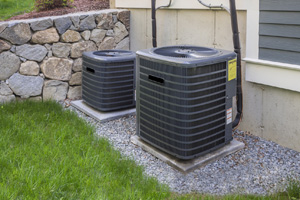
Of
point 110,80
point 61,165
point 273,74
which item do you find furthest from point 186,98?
point 110,80

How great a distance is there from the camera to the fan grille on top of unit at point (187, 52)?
3.05 m

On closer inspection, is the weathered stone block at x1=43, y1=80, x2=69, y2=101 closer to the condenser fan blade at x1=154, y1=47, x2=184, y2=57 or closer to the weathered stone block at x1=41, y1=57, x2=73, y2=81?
the weathered stone block at x1=41, y1=57, x2=73, y2=81

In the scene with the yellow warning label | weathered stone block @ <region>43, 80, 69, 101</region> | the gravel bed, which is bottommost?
the gravel bed

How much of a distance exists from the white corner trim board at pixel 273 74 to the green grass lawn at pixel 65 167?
906mm

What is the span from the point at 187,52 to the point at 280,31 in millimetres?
817

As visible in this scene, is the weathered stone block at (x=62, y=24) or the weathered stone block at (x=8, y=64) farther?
the weathered stone block at (x=62, y=24)

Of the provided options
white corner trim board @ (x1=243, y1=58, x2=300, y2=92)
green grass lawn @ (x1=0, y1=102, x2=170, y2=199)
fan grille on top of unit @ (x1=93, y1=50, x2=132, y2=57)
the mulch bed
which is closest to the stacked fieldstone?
fan grille on top of unit @ (x1=93, y1=50, x2=132, y2=57)

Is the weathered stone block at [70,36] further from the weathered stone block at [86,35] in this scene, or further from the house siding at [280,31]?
the house siding at [280,31]

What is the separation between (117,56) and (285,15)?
6.20ft

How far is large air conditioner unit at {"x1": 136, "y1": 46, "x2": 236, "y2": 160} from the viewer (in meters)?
2.76

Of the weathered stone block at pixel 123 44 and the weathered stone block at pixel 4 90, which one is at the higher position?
the weathered stone block at pixel 123 44

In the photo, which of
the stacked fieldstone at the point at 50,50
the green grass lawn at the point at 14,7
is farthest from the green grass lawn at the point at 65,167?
the green grass lawn at the point at 14,7

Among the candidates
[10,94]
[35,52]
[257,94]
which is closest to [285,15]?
[257,94]

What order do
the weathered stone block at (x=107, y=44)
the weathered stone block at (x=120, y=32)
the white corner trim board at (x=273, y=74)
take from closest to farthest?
1. the white corner trim board at (x=273, y=74)
2. the weathered stone block at (x=107, y=44)
3. the weathered stone block at (x=120, y=32)
